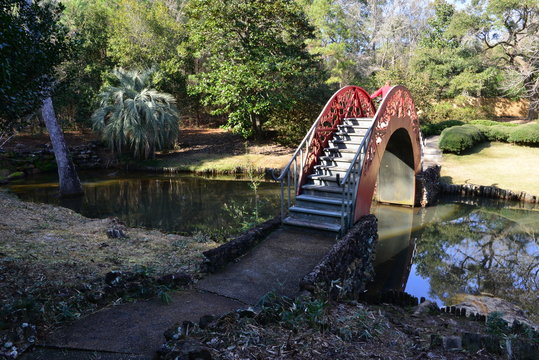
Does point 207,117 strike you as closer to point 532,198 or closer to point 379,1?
point 532,198

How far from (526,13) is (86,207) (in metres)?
29.4

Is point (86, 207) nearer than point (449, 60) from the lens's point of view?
Yes

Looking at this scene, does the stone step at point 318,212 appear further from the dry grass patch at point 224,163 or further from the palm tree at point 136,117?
the palm tree at point 136,117

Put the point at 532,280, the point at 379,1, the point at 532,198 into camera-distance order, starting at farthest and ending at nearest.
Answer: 1. the point at 379,1
2. the point at 532,198
3. the point at 532,280

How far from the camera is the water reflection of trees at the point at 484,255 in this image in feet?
25.1

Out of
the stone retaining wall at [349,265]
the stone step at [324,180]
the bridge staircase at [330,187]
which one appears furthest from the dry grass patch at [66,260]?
the stone step at [324,180]

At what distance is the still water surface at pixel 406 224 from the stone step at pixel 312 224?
6.26 feet

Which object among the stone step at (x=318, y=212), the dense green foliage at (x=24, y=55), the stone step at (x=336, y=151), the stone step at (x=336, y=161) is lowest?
the stone step at (x=318, y=212)

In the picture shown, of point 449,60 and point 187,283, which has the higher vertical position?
point 449,60

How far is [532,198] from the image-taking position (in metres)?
13.9

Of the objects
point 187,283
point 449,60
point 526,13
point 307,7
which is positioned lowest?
point 187,283

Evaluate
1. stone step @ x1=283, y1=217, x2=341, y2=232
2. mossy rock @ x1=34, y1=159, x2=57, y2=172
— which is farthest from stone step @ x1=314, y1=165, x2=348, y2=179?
mossy rock @ x1=34, y1=159, x2=57, y2=172

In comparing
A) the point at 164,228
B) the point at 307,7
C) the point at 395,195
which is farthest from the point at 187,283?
the point at 307,7

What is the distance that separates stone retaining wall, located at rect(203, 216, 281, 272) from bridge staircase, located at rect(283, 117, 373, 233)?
0.70m
